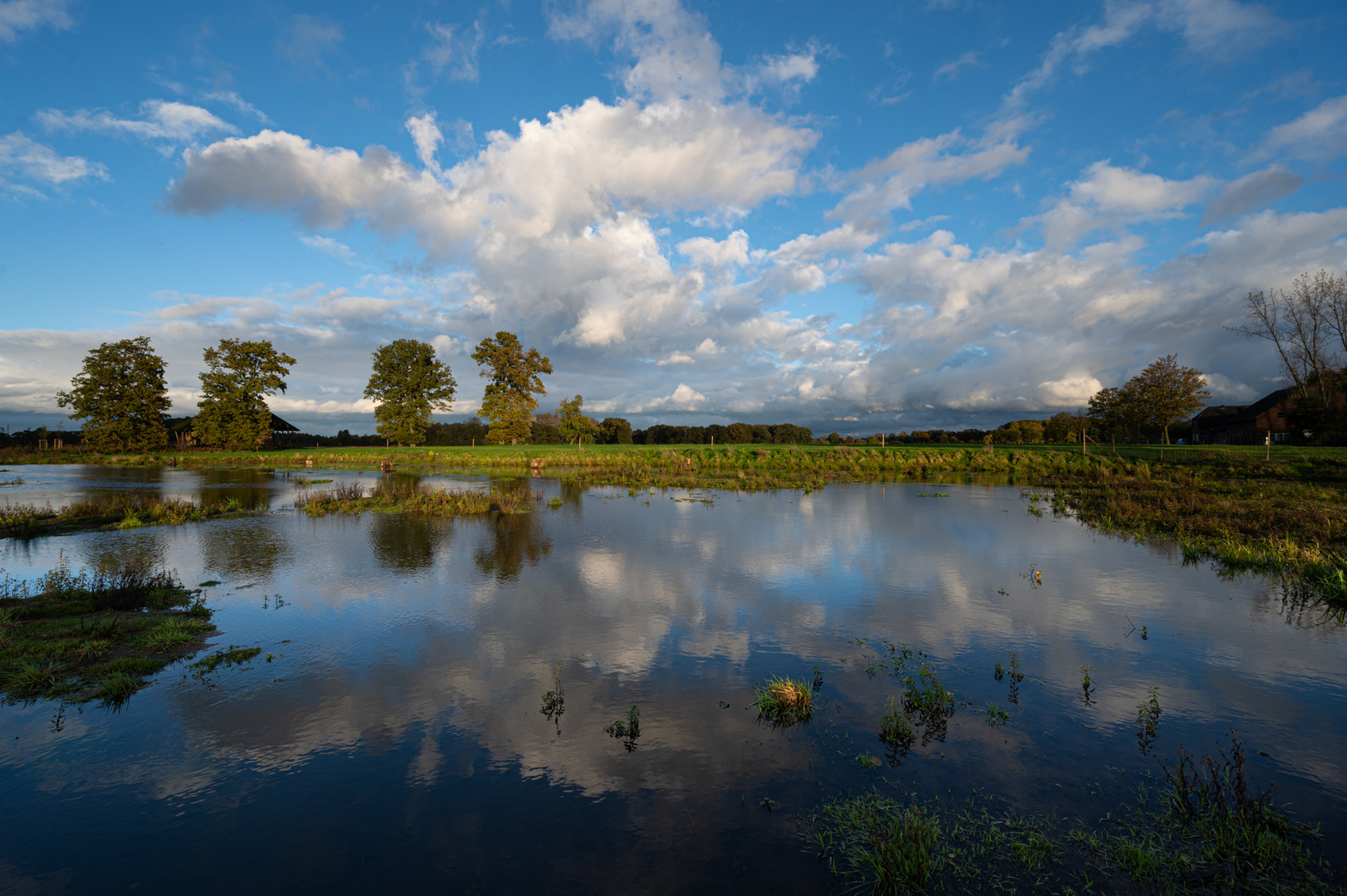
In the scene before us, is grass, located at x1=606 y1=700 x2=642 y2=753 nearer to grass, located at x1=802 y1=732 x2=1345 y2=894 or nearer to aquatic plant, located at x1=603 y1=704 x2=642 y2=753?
aquatic plant, located at x1=603 y1=704 x2=642 y2=753

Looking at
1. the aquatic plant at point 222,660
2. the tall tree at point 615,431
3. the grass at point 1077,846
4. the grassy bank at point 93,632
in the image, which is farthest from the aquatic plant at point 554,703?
the tall tree at point 615,431

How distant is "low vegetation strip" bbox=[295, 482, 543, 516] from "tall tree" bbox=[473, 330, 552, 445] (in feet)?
142

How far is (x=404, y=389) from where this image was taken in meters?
71.6

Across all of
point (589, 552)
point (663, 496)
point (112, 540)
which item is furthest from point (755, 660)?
point (663, 496)

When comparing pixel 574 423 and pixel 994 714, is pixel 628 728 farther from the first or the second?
pixel 574 423

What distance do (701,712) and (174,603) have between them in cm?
986

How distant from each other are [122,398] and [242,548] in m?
72.2

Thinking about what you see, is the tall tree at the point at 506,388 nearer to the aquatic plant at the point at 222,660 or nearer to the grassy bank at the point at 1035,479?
the grassy bank at the point at 1035,479

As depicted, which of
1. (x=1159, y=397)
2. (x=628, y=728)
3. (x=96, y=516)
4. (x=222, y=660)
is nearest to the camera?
(x=628, y=728)

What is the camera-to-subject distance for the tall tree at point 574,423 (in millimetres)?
90562

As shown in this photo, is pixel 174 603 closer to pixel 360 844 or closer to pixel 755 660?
Result: pixel 360 844

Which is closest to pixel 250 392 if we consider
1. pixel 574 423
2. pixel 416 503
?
pixel 574 423

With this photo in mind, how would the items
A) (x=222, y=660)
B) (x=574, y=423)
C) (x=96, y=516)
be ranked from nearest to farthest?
1. (x=222, y=660)
2. (x=96, y=516)
3. (x=574, y=423)

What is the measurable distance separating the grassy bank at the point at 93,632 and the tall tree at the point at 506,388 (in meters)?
59.8
